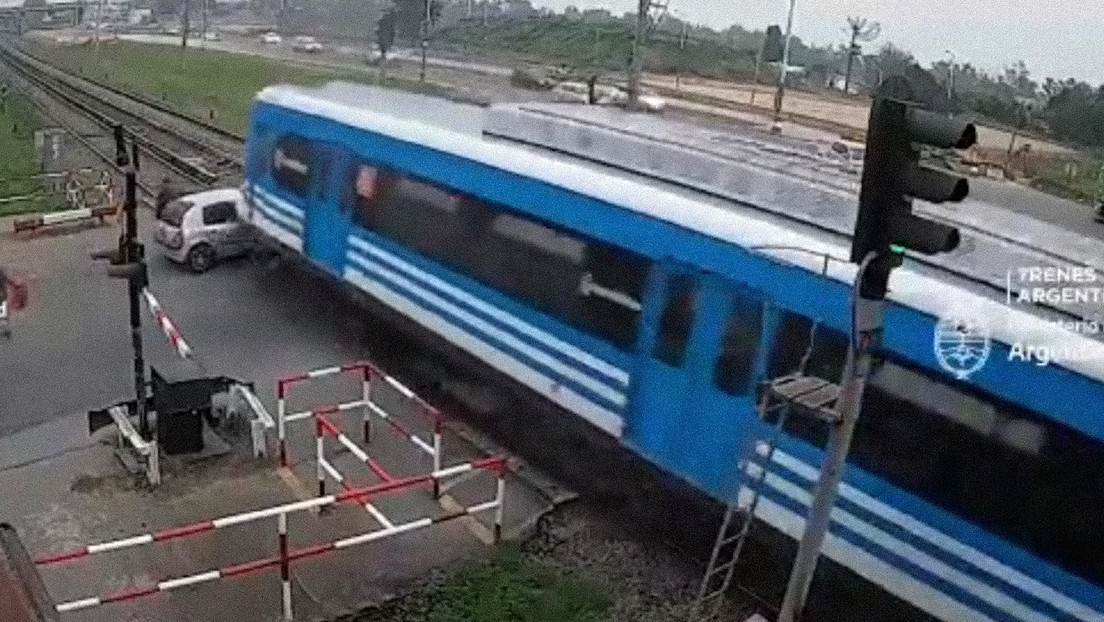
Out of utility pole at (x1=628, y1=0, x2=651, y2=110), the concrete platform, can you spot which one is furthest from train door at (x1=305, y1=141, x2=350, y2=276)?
utility pole at (x1=628, y1=0, x2=651, y2=110)

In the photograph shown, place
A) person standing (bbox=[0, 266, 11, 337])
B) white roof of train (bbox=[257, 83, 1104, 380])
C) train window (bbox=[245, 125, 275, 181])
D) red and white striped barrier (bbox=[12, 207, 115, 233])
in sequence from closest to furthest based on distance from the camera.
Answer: white roof of train (bbox=[257, 83, 1104, 380]) → person standing (bbox=[0, 266, 11, 337]) → train window (bbox=[245, 125, 275, 181]) → red and white striped barrier (bbox=[12, 207, 115, 233])

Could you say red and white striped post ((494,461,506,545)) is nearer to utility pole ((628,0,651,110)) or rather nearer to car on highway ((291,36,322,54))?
utility pole ((628,0,651,110))

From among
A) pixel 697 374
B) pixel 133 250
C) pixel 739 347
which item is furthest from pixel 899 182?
pixel 133 250

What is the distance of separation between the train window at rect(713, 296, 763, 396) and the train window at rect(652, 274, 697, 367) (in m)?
0.43

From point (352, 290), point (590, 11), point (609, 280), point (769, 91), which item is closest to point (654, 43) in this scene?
point (769, 91)

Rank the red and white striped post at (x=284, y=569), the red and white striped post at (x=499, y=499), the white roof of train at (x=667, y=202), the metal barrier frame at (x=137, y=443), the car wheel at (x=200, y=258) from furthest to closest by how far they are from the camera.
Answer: the car wheel at (x=200, y=258)
the metal barrier frame at (x=137, y=443)
the red and white striped post at (x=499, y=499)
the red and white striped post at (x=284, y=569)
the white roof of train at (x=667, y=202)

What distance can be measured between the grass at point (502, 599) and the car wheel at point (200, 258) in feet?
31.5

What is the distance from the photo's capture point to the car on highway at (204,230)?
17484mm

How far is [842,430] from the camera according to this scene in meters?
5.43

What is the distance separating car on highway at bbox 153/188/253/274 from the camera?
1748 cm

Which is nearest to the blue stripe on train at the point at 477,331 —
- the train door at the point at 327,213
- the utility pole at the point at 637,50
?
the train door at the point at 327,213

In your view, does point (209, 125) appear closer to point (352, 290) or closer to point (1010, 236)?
point (352, 290)

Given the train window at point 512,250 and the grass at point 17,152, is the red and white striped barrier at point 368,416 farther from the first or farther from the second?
the grass at point 17,152

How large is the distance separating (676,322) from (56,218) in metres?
12.8
